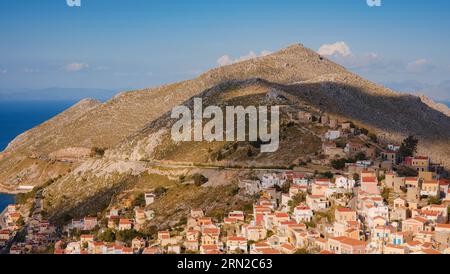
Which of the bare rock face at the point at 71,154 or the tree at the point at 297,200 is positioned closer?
the tree at the point at 297,200

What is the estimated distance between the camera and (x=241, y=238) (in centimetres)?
3297

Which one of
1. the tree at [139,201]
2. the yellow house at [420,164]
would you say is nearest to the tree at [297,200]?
the yellow house at [420,164]

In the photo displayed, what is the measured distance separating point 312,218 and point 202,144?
24643mm

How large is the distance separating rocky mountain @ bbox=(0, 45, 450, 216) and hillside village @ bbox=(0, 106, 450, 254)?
15.1 ft

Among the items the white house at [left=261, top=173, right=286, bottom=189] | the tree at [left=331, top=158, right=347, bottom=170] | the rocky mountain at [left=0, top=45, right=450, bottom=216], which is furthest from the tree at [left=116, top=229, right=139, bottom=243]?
the tree at [left=331, top=158, right=347, bottom=170]

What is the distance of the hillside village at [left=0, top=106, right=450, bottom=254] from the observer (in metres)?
30.7

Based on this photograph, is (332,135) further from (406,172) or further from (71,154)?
(71,154)

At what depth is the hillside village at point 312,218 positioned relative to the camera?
1209 inches

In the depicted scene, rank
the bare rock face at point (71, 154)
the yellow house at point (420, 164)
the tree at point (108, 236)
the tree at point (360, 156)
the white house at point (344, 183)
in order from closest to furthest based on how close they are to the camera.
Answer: the white house at point (344, 183), the tree at point (108, 236), the yellow house at point (420, 164), the tree at point (360, 156), the bare rock face at point (71, 154)

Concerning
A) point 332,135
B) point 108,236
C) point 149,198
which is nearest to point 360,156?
point 332,135

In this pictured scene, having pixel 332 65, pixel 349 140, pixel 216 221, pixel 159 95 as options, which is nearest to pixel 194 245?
pixel 216 221

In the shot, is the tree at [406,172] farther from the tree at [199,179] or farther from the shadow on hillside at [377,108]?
the shadow on hillside at [377,108]

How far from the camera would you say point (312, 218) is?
1375 inches

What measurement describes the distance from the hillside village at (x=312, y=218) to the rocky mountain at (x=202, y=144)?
4.59 metres
